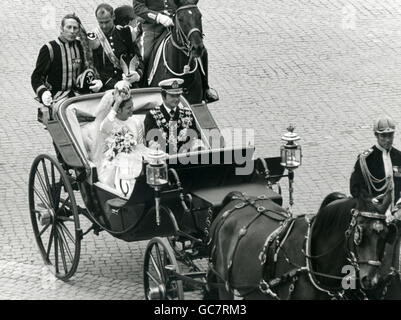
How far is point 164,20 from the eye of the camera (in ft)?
45.9

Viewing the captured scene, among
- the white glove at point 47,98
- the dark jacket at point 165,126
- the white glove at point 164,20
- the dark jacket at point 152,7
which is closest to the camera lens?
the dark jacket at point 165,126

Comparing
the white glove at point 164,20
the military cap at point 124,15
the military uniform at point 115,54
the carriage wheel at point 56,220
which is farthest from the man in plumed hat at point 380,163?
the military cap at point 124,15

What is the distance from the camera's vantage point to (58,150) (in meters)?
11.4

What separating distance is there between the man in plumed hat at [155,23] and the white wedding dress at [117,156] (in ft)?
7.99

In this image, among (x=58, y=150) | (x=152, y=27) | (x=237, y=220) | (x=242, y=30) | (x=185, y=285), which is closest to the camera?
(x=237, y=220)

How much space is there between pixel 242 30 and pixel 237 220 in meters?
9.71

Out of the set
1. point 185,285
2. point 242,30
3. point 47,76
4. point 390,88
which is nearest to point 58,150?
point 47,76

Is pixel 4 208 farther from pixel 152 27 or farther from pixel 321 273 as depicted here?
pixel 321 273

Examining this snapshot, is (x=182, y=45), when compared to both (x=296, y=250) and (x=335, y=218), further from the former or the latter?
(x=335, y=218)

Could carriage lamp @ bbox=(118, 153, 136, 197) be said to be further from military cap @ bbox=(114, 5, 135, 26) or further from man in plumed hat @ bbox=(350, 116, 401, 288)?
military cap @ bbox=(114, 5, 135, 26)

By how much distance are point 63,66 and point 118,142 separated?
149cm

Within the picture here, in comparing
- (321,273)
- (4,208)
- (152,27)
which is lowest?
(4,208)

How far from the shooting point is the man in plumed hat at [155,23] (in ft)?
44.8

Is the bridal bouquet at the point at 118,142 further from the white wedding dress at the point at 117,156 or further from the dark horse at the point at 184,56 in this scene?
the dark horse at the point at 184,56
